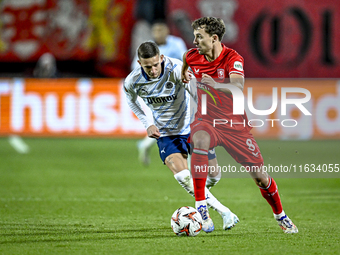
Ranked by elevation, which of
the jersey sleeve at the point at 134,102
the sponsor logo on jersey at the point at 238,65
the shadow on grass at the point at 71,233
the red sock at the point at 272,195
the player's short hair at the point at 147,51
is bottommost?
the shadow on grass at the point at 71,233

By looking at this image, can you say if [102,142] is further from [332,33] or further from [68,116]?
[332,33]

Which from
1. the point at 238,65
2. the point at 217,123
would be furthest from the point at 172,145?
the point at 238,65

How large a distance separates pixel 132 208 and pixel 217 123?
69.6 inches

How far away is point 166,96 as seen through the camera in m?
5.15

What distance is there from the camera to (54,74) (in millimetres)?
14922

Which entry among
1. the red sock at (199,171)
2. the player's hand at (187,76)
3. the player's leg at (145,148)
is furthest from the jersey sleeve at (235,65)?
the player's leg at (145,148)

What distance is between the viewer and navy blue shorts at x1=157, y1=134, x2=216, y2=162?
201 inches

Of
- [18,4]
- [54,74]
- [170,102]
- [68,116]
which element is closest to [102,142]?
[68,116]

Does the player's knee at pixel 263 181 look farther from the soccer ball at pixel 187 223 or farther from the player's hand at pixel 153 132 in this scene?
the player's hand at pixel 153 132

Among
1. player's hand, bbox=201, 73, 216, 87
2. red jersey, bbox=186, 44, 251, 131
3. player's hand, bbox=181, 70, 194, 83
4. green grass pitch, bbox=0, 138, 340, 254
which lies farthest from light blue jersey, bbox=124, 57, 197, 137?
green grass pitch, bbox=0, 138, 340, 254

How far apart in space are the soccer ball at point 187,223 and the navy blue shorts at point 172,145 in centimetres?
75

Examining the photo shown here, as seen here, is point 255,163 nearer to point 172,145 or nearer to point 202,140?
point 202,140

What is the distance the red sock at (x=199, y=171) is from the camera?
15.0ft

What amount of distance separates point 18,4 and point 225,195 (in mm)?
11262
